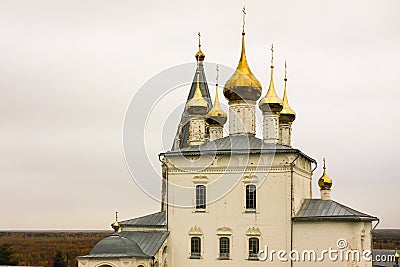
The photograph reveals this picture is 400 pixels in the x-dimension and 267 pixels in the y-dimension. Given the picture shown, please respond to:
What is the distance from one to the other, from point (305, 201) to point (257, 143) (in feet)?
10.3

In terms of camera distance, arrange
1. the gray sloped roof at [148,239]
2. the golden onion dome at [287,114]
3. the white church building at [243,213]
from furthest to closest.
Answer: the golden onion dome at [287,114] → the gray sloped roof at [148,239] → the white church building at [243,213]

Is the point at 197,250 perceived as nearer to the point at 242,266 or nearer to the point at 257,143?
the point at 242,266

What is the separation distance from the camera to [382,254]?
48.4 meters

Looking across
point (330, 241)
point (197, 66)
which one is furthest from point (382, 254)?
point (330, 241)

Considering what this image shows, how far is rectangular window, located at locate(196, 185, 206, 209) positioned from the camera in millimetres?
29625

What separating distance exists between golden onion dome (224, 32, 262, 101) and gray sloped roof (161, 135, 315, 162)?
1795mm

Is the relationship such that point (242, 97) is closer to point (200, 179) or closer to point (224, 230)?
point (200, 179)

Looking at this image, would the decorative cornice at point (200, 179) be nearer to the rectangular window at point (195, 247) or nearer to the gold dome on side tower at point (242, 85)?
the rectangular window at point (195, 247)

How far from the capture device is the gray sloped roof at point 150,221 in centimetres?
3062

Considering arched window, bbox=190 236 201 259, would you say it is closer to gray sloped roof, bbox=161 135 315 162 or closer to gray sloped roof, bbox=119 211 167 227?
gray sloped roof, bbox=119 211 167 227

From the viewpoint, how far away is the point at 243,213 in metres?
28.9

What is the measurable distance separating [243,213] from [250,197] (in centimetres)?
71

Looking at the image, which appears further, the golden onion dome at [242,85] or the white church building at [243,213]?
the golden onion dome at [242,85]

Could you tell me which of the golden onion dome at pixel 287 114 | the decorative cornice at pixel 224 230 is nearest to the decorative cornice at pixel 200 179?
the decorative cornice at pixel 224 230
